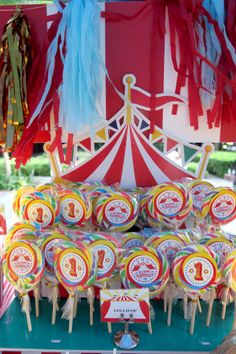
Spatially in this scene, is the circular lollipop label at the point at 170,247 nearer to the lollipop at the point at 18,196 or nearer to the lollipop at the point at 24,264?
the lollipop at the point at 24,264

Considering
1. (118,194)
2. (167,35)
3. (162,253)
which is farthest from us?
(167,35)

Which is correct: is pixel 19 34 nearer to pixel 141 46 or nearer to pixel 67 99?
pixel 67 99

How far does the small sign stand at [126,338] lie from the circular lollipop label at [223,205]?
2.14ft

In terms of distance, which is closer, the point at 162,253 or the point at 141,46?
the point at 162,253

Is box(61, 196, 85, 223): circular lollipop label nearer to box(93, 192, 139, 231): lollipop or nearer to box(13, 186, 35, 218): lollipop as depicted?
box(93, 192, 139, 231): lollipop

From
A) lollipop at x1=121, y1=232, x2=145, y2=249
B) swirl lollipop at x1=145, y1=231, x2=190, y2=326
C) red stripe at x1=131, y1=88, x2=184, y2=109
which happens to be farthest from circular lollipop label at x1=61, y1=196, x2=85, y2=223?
red stripe at x1=131, y1=88, x2=184, y2=109

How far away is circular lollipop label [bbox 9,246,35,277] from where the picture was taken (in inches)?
59.9

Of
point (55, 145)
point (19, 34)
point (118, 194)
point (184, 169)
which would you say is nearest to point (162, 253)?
point (118, 194)

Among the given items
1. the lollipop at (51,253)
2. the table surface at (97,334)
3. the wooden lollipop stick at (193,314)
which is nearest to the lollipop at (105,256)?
the lollipop at (51,253)

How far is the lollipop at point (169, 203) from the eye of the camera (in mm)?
1739

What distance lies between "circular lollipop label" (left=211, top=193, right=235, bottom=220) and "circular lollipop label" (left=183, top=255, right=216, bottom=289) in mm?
369

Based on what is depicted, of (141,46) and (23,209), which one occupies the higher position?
(141,46)

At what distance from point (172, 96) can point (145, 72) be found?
0.60 feet

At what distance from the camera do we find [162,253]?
1.56 meters
